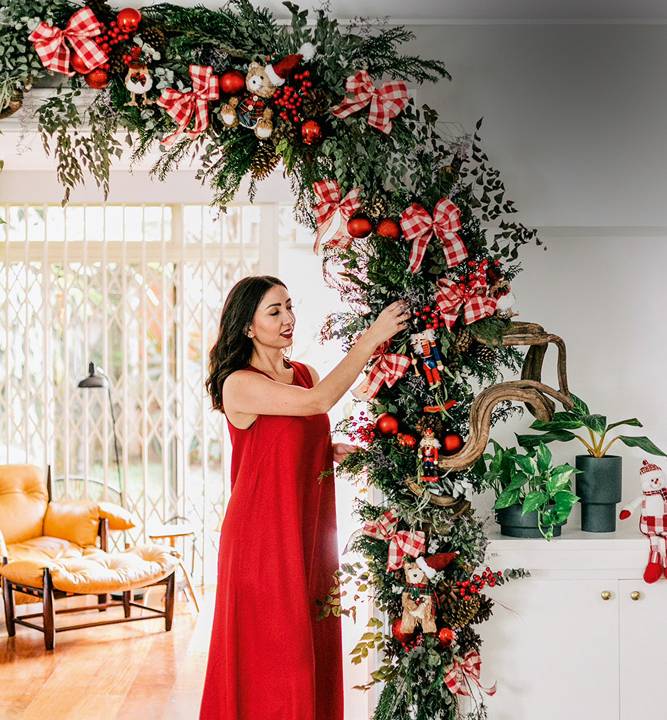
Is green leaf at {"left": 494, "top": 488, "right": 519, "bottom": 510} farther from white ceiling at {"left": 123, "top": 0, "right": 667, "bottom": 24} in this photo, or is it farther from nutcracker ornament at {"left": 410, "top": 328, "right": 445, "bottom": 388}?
white ceiling at {"left": 123, "top": 0, "right": 667, "bottom": 24}

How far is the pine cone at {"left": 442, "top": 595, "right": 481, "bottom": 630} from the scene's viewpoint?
2.24m

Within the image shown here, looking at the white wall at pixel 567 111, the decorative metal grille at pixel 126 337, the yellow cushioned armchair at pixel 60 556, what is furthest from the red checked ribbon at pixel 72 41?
the decorative metal grille at pixel 126 337

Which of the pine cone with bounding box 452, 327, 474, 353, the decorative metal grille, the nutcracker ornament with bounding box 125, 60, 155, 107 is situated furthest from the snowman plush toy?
the decorative metal grille

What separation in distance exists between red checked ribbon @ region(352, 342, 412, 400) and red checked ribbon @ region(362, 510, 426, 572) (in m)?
0.34

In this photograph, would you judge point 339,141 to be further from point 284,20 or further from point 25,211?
point 25,211

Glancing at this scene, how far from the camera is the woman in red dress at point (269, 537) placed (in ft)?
7.93

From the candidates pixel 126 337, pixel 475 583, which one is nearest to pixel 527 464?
pixel 475 583

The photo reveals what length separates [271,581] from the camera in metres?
2.44

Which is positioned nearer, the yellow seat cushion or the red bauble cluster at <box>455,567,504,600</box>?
the red bauble cluster at <box>455,567,504,600</box>

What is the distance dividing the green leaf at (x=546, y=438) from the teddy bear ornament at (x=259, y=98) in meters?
1.17

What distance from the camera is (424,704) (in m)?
2.25

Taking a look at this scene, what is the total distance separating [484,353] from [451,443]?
0.91 feet

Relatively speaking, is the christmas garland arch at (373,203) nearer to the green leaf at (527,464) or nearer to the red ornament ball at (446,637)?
the red ornament ball at (446,637)

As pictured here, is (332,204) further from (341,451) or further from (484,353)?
(341,451)
